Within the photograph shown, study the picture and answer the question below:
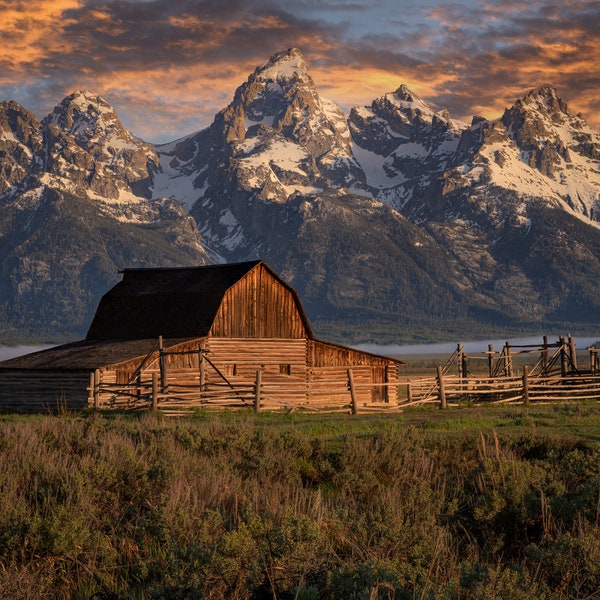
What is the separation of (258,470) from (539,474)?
4522mm

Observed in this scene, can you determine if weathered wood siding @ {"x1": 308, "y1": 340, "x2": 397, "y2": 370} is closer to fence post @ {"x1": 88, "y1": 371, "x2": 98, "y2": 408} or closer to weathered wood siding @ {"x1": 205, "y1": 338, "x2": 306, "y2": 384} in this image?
weathered wood siding @ {"x1": 205, "y1": 338, "x2": 306, "y2": 384}

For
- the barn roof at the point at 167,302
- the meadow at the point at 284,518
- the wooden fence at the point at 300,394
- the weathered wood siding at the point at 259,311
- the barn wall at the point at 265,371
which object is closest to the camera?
the meadow at the point at 284,518

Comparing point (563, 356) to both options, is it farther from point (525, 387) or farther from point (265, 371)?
point (265, 371)

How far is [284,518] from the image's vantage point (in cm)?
986

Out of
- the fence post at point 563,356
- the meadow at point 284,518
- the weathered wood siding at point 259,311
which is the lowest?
the meadow at point 284,518

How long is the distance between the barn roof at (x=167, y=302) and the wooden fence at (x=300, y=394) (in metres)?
4.36

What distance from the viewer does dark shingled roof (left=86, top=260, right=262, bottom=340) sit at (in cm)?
4541

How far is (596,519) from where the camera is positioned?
38.7ft

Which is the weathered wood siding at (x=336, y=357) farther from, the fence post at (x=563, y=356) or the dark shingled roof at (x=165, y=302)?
the fence post at (x=563, y=356)

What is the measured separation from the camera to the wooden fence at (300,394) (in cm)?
3575

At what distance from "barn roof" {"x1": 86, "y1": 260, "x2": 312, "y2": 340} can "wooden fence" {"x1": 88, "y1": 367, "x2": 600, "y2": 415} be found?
4.36m

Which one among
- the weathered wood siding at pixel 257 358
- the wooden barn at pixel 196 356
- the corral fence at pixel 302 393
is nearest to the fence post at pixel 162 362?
the wooden barn at pixel 196 356

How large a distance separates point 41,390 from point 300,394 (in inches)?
451

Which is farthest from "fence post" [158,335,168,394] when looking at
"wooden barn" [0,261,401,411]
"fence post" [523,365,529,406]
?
"fence post" [523,365,529,406]
